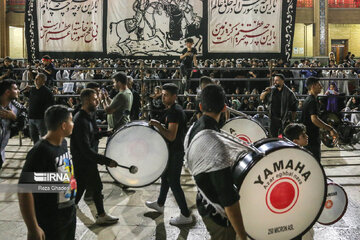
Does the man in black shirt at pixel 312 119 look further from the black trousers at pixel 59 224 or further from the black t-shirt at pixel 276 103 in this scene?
the black trousers at pixel 59 224

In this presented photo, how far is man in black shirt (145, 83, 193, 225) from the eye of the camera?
186 inches

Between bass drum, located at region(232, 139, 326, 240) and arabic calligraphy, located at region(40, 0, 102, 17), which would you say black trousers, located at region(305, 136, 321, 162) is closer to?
bass drum, located at region(232, 139, 326, 240)

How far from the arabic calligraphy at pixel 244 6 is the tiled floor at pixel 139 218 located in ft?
15.7

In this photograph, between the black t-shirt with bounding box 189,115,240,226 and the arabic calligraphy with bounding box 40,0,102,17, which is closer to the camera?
the black t-shirt with bounding box 189,115,240,226

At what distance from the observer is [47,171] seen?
274 cm

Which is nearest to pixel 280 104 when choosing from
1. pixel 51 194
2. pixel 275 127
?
pixel 275 127

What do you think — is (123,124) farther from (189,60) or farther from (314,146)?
(189,60)

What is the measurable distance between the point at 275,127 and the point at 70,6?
6264 millimetres

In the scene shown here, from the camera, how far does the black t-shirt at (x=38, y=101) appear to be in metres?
7.59

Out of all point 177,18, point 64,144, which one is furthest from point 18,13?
point 64,144

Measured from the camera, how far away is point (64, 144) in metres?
3.04

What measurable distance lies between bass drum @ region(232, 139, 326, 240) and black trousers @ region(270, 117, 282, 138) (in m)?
4.69

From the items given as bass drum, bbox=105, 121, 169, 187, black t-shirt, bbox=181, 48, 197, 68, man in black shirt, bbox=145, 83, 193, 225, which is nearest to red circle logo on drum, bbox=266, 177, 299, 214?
man in black shirt, bbox=145, 83, 193, 225

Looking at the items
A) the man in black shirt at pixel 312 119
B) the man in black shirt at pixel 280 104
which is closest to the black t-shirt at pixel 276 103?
the man in black shirt at pixel 280 104
